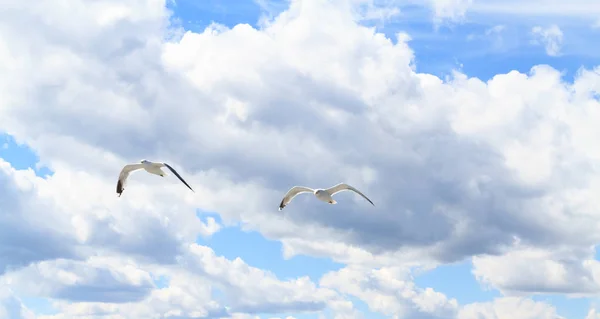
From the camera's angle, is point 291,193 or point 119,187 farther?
point 291,193

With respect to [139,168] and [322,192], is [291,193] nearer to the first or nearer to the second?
[322,192]

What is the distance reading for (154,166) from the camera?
461 feet

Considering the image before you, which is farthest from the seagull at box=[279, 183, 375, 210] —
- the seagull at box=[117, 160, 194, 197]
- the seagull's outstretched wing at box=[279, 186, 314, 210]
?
the seagull at box=[117, 160, 194, 197]

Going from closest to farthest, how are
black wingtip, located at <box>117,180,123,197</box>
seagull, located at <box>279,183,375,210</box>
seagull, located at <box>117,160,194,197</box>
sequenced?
seagull, located at <box>117,160,194,197</box> < black wingtip, located at <box>117,180,123,197</box> < seagull, located at <box>279,183,375,210</box>

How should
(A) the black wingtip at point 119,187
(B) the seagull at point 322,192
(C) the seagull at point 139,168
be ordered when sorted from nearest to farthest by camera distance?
1. (C) the seagull at point 139,168
2. (A) the black wingtip at point 119,187
3. (B) the seagull at point 322,192

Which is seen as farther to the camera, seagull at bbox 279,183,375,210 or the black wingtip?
seagull at bbox 279,183,375,210

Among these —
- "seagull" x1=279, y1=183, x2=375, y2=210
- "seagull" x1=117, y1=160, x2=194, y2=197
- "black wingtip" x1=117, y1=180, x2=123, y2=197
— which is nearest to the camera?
"seagull" x1=117, y1=160, x2=194, y2=197

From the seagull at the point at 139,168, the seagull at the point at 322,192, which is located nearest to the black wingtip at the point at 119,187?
the seagull at the point at 139,168

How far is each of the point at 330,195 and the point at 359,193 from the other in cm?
1146

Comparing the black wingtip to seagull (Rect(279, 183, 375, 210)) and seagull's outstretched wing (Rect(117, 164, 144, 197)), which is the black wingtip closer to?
seagull's outstretched wing (Rect(117, 164, 144, 197))

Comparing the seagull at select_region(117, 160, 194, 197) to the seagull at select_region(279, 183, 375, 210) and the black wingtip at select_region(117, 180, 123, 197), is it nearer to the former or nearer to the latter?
the black wingtip at select_region(117, 180, 123, 197)

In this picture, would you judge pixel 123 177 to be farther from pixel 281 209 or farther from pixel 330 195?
pixel 330 195

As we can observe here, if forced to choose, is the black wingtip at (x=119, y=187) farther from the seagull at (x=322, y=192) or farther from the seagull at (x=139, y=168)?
the seagull at (x=322, y=192)

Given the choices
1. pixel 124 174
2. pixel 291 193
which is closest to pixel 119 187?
pixel 124 174
